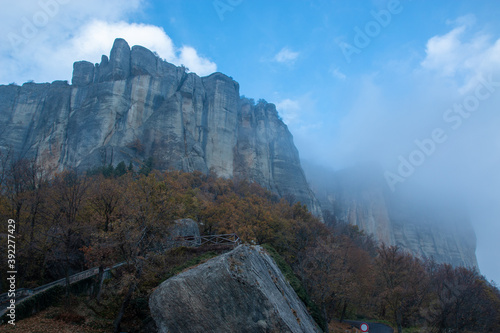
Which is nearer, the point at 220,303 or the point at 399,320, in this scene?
the point at 220,303

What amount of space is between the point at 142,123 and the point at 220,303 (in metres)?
62.2

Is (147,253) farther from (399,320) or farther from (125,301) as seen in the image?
(399,320)

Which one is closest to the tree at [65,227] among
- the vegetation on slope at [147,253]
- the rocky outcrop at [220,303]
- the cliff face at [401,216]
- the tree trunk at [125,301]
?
the vegetation on slope at [147,253]

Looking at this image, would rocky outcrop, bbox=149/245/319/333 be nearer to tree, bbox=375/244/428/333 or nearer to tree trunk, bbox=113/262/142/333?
tree trunk, bbox=113/262/142/333

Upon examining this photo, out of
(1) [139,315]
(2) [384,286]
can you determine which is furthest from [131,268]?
(2) [384,286]

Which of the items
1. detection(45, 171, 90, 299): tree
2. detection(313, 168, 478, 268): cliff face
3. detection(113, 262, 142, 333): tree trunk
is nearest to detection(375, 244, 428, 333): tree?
detection(113, 262, 142, 333): tree trunk

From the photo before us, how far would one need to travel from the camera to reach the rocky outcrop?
40.6 feet

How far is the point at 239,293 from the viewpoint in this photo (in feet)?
41.3

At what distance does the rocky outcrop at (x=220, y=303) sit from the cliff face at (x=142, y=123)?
47.7 metres

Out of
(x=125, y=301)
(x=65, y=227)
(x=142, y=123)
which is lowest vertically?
(x=125, y=301)

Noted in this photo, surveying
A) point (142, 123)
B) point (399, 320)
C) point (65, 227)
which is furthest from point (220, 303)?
point (142, 123)

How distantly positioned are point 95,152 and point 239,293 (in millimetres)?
52735

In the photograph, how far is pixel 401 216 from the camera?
102562mm

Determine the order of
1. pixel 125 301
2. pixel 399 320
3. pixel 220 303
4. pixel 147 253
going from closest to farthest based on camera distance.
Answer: pixel 220 303 → pixel 125 301 → pixel 147 253 → pixel 399 320
